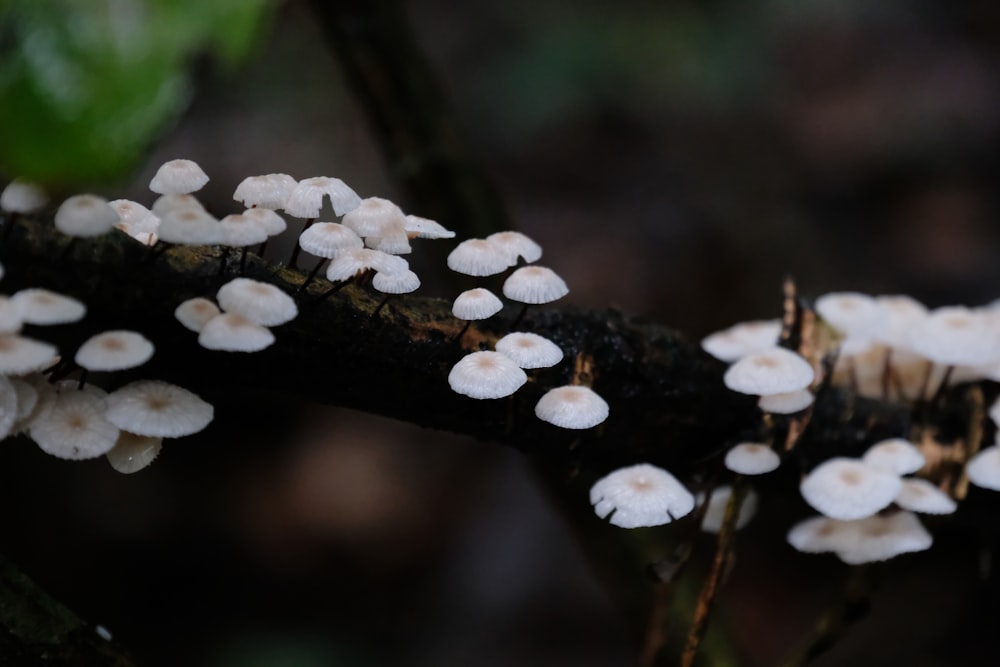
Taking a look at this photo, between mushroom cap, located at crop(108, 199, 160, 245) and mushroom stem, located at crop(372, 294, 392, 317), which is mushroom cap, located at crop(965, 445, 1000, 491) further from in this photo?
mushroom cap, located at crop(108, 199, 160, 245)

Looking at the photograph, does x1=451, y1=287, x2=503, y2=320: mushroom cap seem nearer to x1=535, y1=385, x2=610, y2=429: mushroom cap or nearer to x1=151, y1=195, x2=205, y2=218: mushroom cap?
x1=535, y1=385, x2=610, y2=429: mushroom cap

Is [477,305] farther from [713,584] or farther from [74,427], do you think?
[713,584]

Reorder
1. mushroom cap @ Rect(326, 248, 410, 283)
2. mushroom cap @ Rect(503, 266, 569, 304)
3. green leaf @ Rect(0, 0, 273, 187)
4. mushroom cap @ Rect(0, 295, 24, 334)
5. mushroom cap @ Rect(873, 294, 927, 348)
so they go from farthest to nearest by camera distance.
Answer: mushroom cap @ Rect(873, 294, 927, 348)
mushroom cap @ Rect(503, 266, 569, 304)
mushroom cap @ Rect(326, 248, 410, 283)
mushroom cap @ Rect(0, 295, 24, 334)
green leaf @ Rect(0, 0, 273, 187)

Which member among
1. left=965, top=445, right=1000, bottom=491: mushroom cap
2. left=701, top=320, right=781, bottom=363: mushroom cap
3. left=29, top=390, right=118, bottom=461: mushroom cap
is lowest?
left=29, top=390, right=118, bottom=461: mushroom cap

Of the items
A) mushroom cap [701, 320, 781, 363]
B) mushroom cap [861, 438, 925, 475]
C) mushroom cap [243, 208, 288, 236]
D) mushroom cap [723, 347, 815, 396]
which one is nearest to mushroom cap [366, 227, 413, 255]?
mushroom cap [243, 208, 288, 236]

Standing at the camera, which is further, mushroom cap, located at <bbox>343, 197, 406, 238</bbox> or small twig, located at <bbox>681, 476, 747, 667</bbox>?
small twig, located at <bbox>681, 476, 747, 667</bbox>

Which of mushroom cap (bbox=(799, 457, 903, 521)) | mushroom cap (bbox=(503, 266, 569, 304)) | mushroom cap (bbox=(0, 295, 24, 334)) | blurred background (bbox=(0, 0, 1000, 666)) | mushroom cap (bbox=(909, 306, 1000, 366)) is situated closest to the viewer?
mushroom cap (bbox=(0, 295, 24, 334))

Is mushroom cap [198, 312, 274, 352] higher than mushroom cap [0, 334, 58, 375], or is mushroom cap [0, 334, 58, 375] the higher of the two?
mushroom cap [198, 312, 274, 352]
